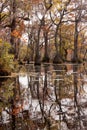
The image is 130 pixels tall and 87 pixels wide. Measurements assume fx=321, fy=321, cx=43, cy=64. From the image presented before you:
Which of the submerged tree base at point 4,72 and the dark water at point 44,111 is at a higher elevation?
the dark water at point 44,111

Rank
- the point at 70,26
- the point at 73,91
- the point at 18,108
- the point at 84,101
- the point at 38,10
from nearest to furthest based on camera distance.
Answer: the point at 18,108 < the point at 84,101 < the point at 73,91 < the point at 38,10 < the point at 70,26

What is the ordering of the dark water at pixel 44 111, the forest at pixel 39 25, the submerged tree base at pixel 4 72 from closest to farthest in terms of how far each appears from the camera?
the dark water at pixel 44 111
the submerged tree base at pixel 4 72
the forest at pixel 39 25

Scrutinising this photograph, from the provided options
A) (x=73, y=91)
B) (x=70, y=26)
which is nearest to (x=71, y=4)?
(x=70, y=26)

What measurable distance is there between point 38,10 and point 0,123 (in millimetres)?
39184

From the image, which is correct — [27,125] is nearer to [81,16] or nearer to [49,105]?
[49,105]

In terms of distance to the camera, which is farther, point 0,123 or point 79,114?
point 79,114

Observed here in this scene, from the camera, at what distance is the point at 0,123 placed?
548 cm

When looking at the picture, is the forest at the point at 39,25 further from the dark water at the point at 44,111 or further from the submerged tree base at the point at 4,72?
the dark water at the point at 44,111

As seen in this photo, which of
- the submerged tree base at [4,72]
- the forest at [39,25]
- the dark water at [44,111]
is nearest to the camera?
the dark water at [44,111]

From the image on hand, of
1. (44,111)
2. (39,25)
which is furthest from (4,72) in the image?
(39,25)

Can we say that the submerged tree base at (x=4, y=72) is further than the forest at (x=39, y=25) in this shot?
No

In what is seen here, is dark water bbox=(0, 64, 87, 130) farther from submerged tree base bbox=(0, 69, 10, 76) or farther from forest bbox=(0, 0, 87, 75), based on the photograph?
forest bbox=(0, 0, 87, 75)

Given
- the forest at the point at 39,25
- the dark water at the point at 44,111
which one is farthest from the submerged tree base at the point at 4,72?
the dark water at the point at 44,111

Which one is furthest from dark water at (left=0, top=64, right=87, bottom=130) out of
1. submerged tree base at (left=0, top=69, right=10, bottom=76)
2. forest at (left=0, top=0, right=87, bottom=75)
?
forest at (left=0, top=0, right=87, bottom=75)
